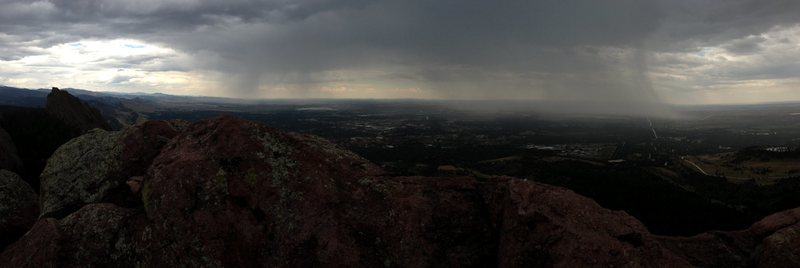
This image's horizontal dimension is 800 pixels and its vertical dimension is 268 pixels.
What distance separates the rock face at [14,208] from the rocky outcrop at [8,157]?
882cm

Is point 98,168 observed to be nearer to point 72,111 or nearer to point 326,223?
point 326,223

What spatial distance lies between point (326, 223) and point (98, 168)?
449 inches

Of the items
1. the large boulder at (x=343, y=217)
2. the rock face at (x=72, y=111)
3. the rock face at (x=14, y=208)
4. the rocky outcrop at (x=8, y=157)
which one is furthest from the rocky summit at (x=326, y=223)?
the rock face at (x=72, y=111)

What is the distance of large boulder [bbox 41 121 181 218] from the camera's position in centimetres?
1902

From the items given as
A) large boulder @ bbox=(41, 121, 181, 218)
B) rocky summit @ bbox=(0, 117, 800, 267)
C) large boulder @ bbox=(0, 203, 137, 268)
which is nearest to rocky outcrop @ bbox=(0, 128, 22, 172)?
large boulder @ bbox=(41, 121, 181, 218)

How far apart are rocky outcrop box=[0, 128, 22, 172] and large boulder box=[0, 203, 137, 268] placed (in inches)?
608

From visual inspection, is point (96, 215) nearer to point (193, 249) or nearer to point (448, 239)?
point (193, 249)

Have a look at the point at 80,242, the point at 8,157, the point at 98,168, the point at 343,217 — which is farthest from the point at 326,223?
the point at 8,157

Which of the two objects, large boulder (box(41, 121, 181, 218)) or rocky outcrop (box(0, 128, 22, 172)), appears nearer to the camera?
large boulder (box(41, 121, 181, 218))

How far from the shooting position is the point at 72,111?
232 feet

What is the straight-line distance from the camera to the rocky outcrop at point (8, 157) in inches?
1132

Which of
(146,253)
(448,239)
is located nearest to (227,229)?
(146,253)

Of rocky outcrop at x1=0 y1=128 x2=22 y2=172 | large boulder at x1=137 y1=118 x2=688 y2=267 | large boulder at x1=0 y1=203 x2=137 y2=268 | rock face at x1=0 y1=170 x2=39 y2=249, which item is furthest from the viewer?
rocky outcrop at x1=0 y1=128 x2=22 y2=172

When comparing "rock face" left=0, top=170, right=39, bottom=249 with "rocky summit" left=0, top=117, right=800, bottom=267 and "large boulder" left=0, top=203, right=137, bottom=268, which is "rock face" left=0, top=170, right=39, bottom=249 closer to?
"rocky summit" left=0, top=117, right=800, bottom=267
